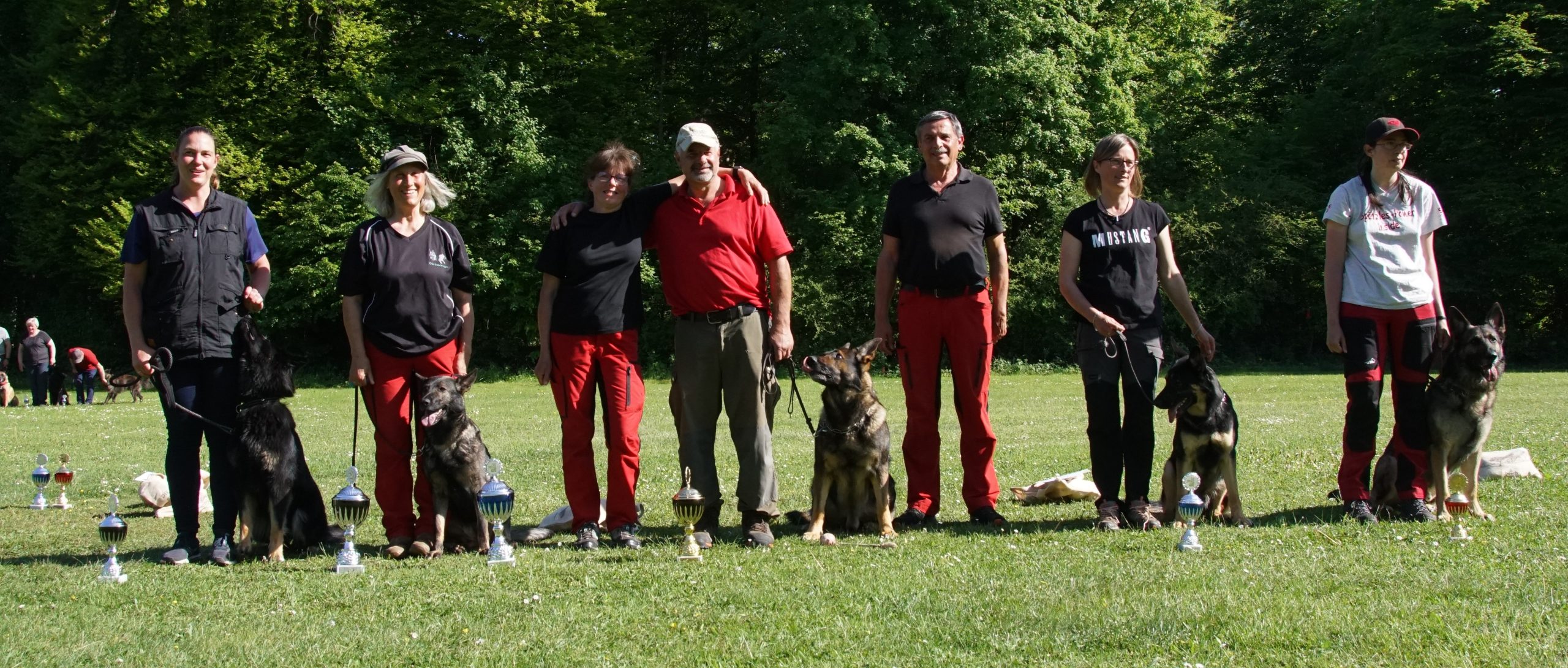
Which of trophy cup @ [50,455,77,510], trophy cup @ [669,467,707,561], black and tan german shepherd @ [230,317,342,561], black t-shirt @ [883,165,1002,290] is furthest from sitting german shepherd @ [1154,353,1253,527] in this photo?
trophy cup @ [50,455,77,510]

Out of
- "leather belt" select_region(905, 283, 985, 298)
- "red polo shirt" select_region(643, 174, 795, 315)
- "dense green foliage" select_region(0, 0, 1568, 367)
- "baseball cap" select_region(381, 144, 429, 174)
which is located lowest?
"leather belt" select_region(905, 283, 985, 298)

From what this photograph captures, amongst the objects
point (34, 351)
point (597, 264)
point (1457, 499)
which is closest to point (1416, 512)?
point (1457, 499)

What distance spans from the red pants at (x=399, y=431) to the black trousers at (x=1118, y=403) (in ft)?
10.8

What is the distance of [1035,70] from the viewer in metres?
26.8

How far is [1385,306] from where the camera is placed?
630 centimetres

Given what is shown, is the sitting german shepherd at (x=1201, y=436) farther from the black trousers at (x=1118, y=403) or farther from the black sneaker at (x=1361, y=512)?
the black sneaker at (x=1361, y=512)

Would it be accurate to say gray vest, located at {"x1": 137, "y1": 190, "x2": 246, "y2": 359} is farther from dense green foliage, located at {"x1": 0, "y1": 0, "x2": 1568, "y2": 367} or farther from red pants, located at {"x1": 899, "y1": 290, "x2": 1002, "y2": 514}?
dense green foliage, located at {"x1": 0, "y1": 0, "x2": 1568, "y2": 367}

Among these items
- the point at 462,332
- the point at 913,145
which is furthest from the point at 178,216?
the point at 913,145

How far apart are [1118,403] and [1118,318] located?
1.51ft

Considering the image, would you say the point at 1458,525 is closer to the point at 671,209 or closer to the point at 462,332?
the point at 671,209

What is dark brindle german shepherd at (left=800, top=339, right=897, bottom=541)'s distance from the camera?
6.19 m

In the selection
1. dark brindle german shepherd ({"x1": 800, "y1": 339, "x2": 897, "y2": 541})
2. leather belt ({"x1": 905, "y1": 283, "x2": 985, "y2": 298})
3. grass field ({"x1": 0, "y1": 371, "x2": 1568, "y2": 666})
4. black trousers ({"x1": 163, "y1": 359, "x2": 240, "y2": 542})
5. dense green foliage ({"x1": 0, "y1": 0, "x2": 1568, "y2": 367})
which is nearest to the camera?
grass field ({"x1": 0, "y1": 371, "x2": 1568, "y2": 666})

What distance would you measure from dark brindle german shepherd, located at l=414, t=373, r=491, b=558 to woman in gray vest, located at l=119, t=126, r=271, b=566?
941 millimetres

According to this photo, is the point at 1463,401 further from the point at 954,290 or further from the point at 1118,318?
the point at 954,290
